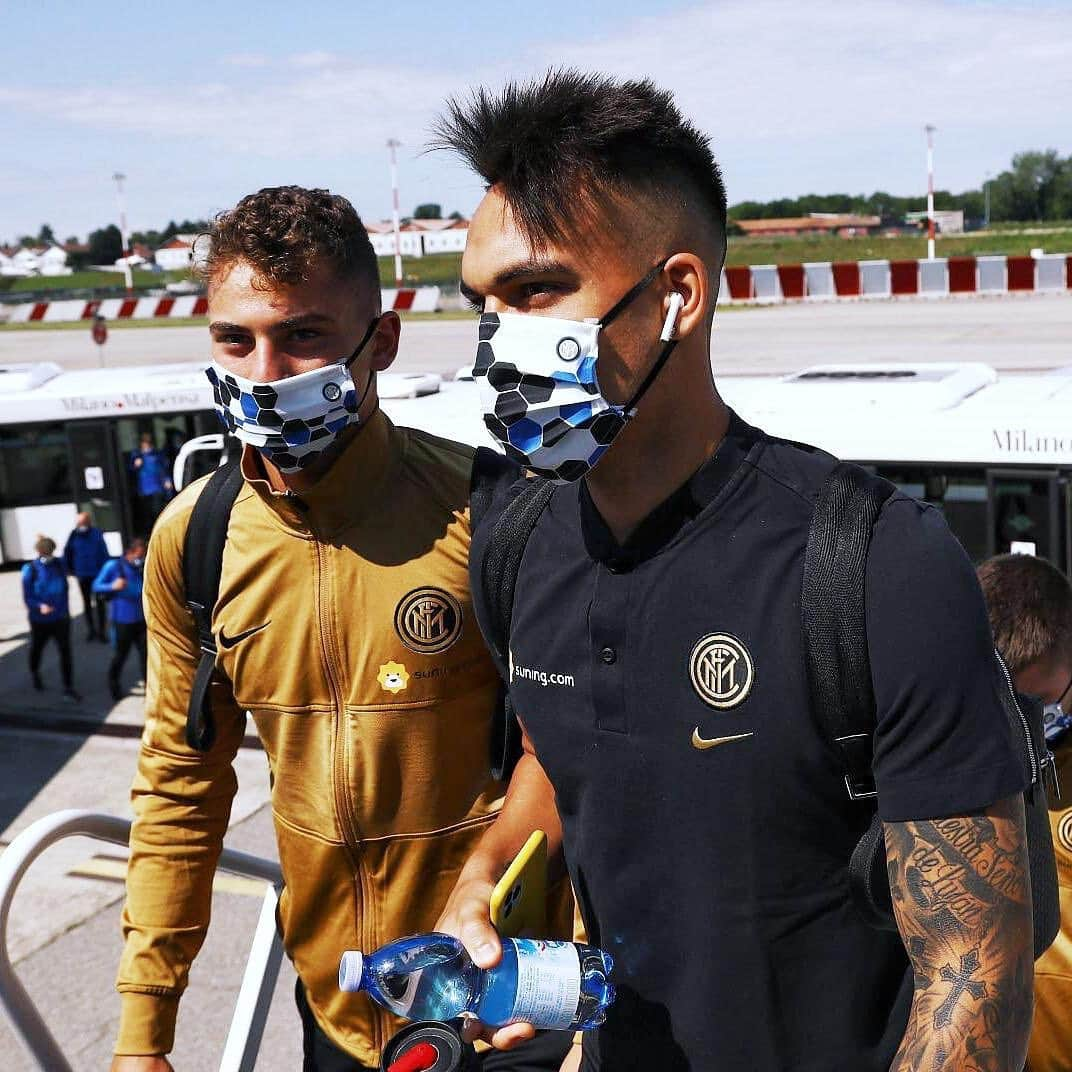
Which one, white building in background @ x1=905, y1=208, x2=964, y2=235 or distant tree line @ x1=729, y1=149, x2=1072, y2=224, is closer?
white building in background @ x1=905, y1=208, x2=964, y2=235

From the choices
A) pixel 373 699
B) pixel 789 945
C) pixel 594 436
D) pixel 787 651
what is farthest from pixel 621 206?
pixel 373 699

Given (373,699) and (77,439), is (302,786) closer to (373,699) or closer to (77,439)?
(373,699)

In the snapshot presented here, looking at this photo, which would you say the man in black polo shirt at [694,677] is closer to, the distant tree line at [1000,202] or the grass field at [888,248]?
the grass field at [888,248]

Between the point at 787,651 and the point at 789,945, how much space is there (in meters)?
0.38

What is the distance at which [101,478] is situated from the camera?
14773mm

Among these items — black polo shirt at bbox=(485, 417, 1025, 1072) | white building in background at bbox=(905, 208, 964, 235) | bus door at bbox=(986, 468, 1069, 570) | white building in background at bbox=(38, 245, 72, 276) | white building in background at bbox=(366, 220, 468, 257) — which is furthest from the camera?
white building in background at bbox=(38, 245, 72, 276)

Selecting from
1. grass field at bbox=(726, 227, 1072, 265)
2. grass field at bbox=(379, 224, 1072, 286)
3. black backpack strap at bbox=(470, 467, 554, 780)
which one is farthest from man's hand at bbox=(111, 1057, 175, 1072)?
grass field at bbox=(726, 227, 1072, 265)

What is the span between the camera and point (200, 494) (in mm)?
2762

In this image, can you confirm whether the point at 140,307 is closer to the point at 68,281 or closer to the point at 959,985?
the point at 959,985

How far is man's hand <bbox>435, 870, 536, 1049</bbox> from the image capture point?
1.73 meters

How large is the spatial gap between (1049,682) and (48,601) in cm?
931

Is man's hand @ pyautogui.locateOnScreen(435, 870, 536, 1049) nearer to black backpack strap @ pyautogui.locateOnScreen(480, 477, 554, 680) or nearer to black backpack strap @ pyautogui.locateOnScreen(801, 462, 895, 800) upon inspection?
black backpack strap @ pyautogui.locateOnScreen(480, 477, 554, 680)

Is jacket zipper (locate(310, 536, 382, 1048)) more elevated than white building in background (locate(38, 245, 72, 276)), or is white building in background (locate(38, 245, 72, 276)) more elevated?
white building in background (locate(38, 245, 72, 276))

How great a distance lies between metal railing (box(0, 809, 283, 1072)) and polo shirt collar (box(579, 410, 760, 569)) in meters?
1.64
